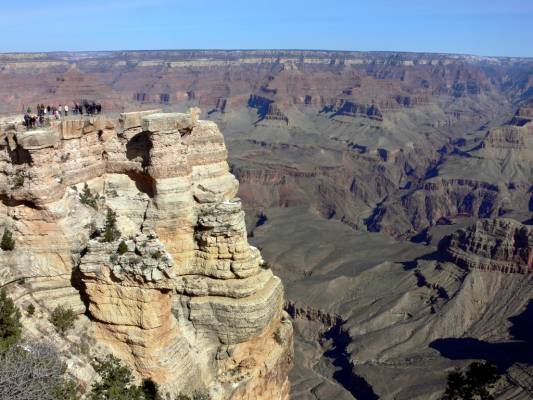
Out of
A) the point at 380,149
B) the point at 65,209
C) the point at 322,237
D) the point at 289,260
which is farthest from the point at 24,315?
the point at 380,149

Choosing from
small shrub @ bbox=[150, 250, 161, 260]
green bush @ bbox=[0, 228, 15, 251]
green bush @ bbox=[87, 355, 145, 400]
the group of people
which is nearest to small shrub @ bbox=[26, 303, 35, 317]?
green bush @ bbox=[0, 228, 15, 251]

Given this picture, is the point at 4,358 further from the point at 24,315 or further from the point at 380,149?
the point at 380,149

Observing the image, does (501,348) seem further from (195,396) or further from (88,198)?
(88,198)

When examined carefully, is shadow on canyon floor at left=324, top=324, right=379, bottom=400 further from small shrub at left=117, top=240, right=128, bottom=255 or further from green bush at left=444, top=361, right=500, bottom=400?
small shrub at left=117, top=240, right=128, bottom=255

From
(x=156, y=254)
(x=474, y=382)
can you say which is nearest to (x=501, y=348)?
(x=474, y=382)

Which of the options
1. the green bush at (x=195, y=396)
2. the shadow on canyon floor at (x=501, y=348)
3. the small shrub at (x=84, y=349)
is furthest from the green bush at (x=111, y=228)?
the shadow on canyon floor at (x=501, y=348)
